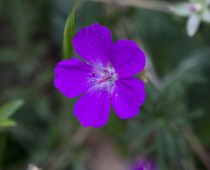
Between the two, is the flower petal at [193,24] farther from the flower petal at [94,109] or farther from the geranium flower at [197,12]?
the flower petal at [94,109]

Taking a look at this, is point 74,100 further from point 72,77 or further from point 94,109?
point 94,109

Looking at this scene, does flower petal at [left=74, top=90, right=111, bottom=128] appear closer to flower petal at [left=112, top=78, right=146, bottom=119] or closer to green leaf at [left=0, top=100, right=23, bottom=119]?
flower petal at [left=112, top=78, right=146, bottom=119]

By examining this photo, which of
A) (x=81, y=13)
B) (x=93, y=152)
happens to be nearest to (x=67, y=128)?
(x=93, y=152)

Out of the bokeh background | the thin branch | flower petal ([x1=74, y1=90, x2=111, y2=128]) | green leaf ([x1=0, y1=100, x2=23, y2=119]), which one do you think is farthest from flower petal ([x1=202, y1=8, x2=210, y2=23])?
green leaf ([x1=0, y1=100, x2=23, y2=119])

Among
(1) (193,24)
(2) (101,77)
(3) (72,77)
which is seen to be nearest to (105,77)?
(2) (101,77)

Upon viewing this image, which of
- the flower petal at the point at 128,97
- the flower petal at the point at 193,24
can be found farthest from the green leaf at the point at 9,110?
the flower petal at the point at 193,24

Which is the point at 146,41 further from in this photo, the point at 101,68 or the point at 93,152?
the point at 101,68

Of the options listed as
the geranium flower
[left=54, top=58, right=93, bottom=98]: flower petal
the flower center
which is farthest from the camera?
the geranium flower
